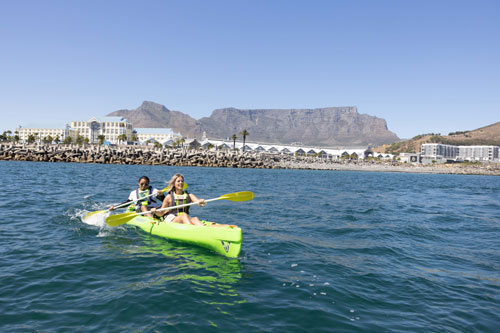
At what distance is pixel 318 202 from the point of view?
18.2 meters

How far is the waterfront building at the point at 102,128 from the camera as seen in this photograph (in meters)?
142

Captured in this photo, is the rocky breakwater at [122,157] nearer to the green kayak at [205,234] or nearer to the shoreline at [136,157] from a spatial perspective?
the shoreline at [136,157]

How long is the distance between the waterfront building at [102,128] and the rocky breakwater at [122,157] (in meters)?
78.9

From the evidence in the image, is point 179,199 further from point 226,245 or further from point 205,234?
point 226,245

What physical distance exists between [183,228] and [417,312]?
5764 mm

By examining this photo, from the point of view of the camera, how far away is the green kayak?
24.4 ft

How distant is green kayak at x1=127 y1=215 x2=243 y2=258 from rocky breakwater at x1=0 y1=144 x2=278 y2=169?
55.5 metres

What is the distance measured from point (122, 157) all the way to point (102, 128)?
94.4m

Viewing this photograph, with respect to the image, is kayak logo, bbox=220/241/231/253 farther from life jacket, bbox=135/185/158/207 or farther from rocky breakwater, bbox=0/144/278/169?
rocky breakwater, bbox=0/144/278/169

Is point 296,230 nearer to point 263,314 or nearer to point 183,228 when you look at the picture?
point 183,228

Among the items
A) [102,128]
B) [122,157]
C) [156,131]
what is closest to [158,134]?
[156,131]

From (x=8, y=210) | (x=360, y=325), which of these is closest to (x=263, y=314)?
(x=360, y=325)

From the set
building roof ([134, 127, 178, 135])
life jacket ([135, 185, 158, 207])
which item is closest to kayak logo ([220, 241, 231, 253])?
life jacket ([135, 185, 158, 207])

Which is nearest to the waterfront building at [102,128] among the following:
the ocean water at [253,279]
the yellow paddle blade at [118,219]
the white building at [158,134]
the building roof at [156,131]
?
the white building at [158,134]
